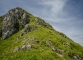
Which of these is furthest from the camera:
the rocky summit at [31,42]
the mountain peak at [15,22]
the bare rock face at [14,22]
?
the mountain peak at [15,22]

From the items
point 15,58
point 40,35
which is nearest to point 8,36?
point 40,35

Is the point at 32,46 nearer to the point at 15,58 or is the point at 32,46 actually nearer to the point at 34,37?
the point at 34,37

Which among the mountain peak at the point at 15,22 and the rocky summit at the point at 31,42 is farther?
the mountain peak at the point at 15,22

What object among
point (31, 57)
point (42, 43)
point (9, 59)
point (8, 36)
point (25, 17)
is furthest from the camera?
point (25, 17)

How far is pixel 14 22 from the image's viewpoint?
449 ft

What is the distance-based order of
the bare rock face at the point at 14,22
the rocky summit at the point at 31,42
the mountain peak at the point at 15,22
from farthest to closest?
the mountain peak at the point at 15,22 → the bare rock face at the point at 14,22 → the rocky summit at the point at 31,42

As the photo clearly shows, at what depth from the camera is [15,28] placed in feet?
431

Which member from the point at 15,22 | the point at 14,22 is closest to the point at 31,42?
the point at 14,22

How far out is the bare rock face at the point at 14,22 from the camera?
128 m

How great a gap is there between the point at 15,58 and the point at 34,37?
36425mm

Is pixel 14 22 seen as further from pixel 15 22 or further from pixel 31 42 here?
pixel 31 42

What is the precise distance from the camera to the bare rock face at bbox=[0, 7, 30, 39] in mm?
127875

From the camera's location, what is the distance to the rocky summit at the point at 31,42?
58.2m

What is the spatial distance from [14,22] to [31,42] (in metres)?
63.9
